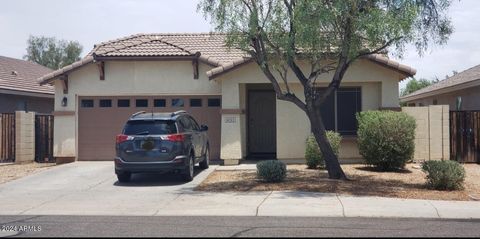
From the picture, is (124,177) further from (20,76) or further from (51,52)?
(51,52)

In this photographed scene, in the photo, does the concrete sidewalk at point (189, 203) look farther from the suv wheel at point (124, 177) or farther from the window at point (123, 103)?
the window at point (123, 103)

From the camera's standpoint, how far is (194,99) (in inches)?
808

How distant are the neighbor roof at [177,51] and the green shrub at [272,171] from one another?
480 centimetres

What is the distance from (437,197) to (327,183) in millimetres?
2732

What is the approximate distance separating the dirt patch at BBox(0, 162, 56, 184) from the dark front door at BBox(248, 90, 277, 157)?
7.22 metres

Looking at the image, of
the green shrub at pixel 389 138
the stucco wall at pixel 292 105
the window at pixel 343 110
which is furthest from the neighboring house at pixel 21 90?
the green shrub at pixel 389 138

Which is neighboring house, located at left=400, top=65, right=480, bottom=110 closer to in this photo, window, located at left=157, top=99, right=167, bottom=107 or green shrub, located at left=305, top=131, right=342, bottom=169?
green shrub, located at left=305, top=131, right=342, bottom=169

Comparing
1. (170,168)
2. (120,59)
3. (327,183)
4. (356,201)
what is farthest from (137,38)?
(356,201)

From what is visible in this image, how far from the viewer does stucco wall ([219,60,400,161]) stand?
18.8 meters

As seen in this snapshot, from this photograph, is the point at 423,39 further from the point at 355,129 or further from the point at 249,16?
the point at 355,129

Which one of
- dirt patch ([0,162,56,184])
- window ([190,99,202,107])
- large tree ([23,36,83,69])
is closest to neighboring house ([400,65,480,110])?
window ([190,99,202,107])

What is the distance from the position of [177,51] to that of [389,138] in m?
7.90

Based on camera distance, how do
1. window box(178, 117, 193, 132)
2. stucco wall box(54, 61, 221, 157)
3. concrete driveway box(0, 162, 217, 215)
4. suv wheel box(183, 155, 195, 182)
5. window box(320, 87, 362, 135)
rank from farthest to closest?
stucco wall box(54, 61, 221, 157) < window box(320, 87, 362, 135) < window box(178, 117, 193, 132) < suv wheel box(183, 155, 195, 182) < concrete driveway box(0, 162, 217, 215)

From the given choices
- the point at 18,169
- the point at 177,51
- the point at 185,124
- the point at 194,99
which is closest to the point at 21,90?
the point at 18,169
